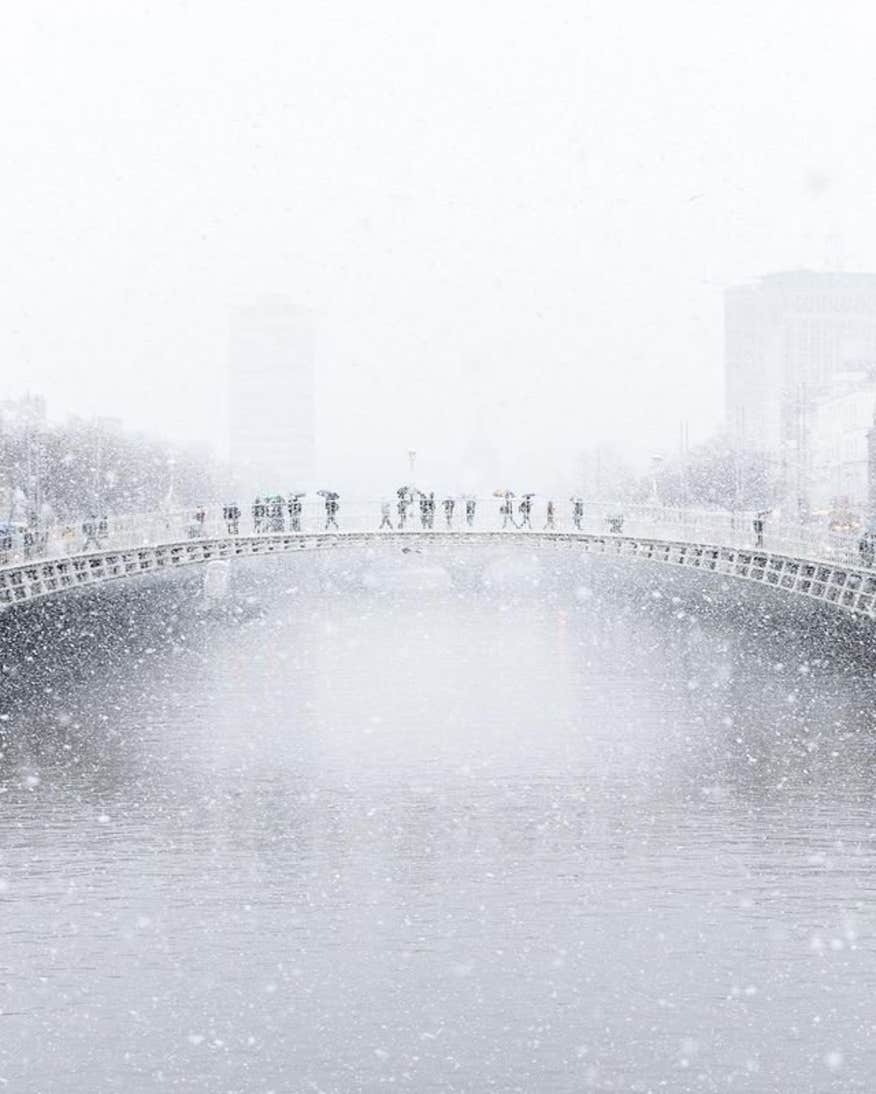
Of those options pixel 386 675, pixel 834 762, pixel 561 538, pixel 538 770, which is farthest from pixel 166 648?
pixel 834 762

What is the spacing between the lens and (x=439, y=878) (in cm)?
3484

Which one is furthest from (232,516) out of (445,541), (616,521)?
(616,521)

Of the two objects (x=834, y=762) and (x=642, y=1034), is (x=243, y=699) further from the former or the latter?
(x=642, y=1034)

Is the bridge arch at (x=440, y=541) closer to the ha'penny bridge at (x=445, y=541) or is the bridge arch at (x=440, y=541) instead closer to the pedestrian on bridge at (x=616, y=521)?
the ha'penny bridge at (x=445, y=541)

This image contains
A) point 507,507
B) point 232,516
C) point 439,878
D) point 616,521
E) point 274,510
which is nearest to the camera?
point 439,878

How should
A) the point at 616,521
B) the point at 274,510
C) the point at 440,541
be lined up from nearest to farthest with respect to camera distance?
the point at 616,521 < the point at 274,510 < the point at 440,541

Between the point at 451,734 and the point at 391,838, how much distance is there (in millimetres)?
13142

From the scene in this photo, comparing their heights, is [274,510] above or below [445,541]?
above

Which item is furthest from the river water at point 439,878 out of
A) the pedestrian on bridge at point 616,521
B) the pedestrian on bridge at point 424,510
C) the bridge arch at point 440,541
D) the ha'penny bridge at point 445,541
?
the pedestrian on bridge at point 424,510

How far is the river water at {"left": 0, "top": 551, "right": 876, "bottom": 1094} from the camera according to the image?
86.4 feet

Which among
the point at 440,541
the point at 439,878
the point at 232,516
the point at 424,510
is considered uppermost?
the point at 424,510

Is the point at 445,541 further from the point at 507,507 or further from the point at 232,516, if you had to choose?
the point at 232,516

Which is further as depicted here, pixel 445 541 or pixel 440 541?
pixel 440 541

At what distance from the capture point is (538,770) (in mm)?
45875
